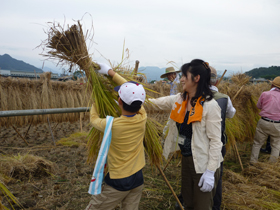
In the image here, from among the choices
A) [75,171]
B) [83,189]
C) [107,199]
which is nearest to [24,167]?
[75,171]

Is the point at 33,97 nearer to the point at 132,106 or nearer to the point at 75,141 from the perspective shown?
the point at 75,141

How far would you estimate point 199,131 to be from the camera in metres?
1.61

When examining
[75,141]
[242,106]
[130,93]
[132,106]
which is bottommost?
[75,141]

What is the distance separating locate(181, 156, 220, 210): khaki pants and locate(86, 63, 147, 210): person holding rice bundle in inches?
19.8

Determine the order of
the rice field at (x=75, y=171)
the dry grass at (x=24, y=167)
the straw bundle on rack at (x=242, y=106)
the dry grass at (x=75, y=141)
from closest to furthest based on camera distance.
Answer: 1. the rice field at (x=75, y=171)
2. the dry grass at (x=24, y=167)
3. the straw bundle on rack at (x=242, y=106)
4. the dry grass at (x=75, y=141)

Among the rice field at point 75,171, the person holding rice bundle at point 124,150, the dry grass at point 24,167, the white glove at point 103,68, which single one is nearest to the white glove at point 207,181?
the person holding rice bundle at point 124,150

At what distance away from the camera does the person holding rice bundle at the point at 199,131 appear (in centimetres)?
157

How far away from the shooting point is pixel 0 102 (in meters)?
4.79

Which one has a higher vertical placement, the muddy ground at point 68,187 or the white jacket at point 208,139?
the white jacket at point 208,139

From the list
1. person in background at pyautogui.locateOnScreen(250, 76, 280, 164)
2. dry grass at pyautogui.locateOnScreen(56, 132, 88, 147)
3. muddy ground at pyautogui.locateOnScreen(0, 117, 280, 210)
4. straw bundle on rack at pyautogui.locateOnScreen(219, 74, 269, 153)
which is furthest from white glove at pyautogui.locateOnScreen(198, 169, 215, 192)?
dry grass at pyautogui.locateOnScreen(56, 132, 88, 147)

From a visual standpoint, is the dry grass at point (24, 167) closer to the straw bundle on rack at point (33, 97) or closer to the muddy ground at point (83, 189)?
the muddy ground at point (83, 189)

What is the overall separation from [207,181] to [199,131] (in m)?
Result: 0.42

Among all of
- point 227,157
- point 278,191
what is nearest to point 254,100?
point 227,157

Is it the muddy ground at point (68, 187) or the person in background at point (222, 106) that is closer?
the person in background at point (222, 106)
